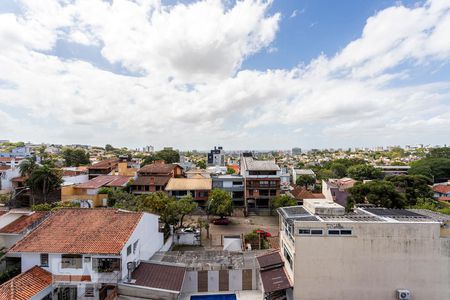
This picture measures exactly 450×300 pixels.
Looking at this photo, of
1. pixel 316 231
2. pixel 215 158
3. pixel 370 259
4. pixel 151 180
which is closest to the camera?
pixel 370 259

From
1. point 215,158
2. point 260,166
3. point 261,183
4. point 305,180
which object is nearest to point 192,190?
point 261,183

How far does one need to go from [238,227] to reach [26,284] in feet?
75.9

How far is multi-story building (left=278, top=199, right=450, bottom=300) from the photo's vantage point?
50.1ft

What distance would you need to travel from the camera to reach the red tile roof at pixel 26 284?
1289cm

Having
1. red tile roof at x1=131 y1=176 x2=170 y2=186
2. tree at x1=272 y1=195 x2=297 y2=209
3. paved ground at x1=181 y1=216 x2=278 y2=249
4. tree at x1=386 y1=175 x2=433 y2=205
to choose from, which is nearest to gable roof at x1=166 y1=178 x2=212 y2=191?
red tile roof at x1=131 y1=176 x2=170 y2=186

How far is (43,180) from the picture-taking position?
1481 inches

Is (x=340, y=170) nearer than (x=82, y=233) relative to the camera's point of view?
No

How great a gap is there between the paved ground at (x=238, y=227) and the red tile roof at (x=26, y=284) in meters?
14.5

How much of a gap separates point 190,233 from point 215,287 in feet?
28.7

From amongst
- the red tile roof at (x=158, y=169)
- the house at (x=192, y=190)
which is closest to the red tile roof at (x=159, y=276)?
the house at (x=192, y=190)

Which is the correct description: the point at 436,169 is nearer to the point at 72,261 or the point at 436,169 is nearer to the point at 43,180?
the point at 72,261

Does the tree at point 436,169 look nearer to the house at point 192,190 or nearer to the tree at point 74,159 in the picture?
the house at point 192,190

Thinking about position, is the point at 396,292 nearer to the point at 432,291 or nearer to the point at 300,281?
the point at 432,291

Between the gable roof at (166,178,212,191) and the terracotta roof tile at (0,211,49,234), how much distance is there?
19.6 metres
